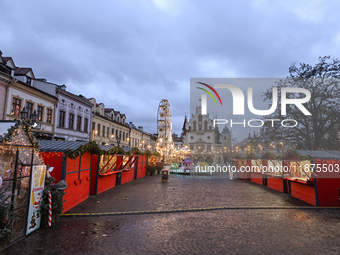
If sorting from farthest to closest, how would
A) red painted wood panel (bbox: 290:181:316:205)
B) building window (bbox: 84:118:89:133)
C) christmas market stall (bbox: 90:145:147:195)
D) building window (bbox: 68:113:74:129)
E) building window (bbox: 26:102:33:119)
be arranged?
building window (bbox: 84:118:89:133), building window (bbox: 68:113:74:129), building window (bbox: 26:102:33:119), christmas market stall (bbox: 90:145:147:195), red painted wood panel (bbox: 290:181:316:205)

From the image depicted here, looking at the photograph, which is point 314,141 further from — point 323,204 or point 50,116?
point 50,116

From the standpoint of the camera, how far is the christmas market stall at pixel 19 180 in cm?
584

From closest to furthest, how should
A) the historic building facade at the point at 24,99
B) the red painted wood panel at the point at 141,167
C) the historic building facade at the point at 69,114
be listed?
the historic building facade at the point at 24,99, the red painted wood panel at the point at 141,167, the historic building facade at the point at 69,114

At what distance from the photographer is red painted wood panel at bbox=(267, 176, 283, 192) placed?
16647 millimetres

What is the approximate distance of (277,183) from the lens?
17250 millimetres

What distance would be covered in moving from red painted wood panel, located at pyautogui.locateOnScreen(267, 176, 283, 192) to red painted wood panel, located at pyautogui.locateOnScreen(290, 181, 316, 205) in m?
2.13

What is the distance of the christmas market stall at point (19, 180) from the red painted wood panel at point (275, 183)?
15517mm

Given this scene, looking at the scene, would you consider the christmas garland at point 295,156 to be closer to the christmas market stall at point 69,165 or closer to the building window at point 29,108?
the christmas market stall at point 69,165

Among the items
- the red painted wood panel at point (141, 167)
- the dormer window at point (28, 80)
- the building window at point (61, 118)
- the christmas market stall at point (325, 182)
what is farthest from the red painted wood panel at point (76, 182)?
the building window at point (61, 118)

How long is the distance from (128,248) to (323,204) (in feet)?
33.9

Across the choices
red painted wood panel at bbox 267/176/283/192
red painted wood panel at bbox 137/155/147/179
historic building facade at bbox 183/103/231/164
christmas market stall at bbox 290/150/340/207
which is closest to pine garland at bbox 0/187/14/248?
christmas market stall at bbox 290/150/340/207

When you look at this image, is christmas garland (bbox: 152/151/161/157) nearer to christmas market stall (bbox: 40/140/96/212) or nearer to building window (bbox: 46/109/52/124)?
building window (bbox: 46/109/52/124)

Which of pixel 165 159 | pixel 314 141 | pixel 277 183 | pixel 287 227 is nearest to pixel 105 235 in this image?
pixel 287 227

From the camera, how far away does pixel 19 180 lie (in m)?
6.59
